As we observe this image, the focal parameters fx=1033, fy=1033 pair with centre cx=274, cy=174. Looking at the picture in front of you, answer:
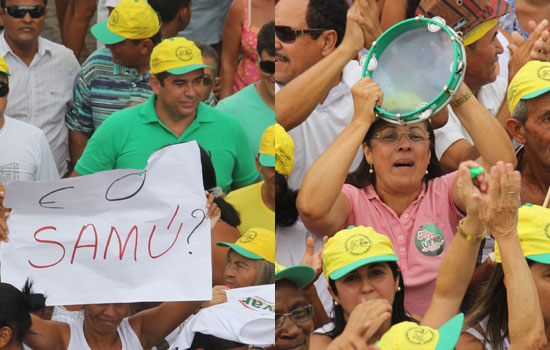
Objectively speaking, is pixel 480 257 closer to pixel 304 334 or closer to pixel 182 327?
pixel 304 334

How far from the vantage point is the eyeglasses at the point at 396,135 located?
2.81 metres

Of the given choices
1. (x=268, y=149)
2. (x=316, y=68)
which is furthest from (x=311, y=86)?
(x=268, y=149)

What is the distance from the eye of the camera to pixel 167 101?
3277 mm

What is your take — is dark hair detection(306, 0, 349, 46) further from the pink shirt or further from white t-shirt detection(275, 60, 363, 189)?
the pink shirt

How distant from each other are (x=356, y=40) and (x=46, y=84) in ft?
3.81

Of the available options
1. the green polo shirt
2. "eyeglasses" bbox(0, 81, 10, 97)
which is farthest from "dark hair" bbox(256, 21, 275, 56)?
"eyeglasses" bbox(0, 81, 10, 97)

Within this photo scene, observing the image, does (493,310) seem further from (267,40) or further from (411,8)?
(267,40)

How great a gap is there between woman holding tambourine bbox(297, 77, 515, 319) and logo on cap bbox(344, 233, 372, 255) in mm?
126

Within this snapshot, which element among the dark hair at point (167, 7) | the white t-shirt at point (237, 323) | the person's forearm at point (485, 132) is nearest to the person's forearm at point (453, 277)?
the person's forearm at point (485, 132)

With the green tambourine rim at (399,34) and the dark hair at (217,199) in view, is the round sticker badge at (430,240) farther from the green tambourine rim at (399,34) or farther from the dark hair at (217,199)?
the dark hair at (217,199)

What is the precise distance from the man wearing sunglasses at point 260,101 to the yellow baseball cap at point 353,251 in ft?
2.26

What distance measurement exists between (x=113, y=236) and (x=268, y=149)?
0.53 meters

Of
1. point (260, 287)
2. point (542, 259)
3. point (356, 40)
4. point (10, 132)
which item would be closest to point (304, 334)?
point (260, 287)

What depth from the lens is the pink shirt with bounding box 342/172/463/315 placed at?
271 centimetres
